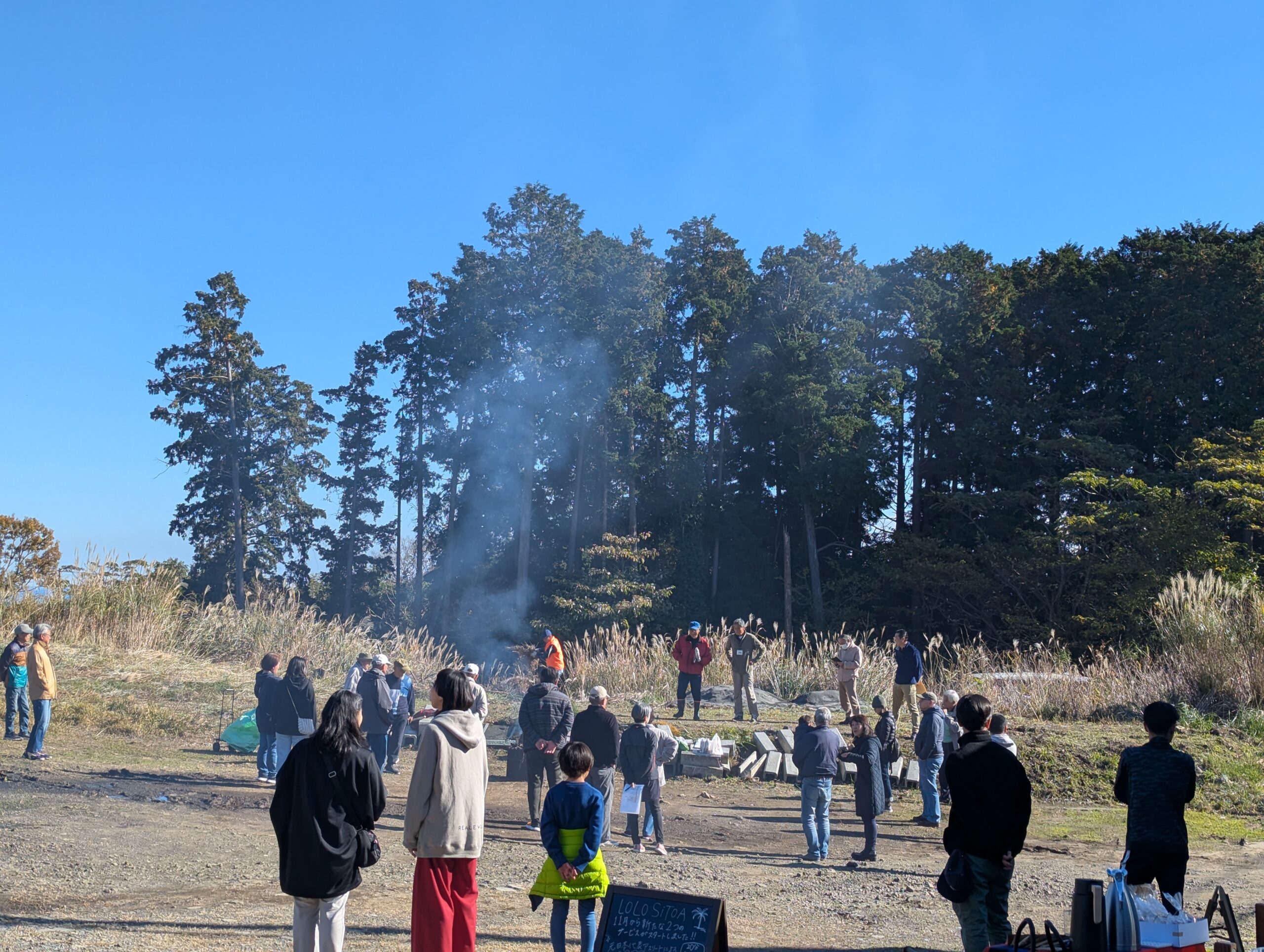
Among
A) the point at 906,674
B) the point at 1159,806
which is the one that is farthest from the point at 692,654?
the point at 1159,806

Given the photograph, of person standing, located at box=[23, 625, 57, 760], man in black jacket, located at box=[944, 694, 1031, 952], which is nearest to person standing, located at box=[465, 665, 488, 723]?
man in black jacket, located at box=[944, 694, 1031, 952]

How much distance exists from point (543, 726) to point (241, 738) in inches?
286

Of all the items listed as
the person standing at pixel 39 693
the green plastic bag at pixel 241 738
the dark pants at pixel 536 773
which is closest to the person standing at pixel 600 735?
the dark pants at pixel 536 773

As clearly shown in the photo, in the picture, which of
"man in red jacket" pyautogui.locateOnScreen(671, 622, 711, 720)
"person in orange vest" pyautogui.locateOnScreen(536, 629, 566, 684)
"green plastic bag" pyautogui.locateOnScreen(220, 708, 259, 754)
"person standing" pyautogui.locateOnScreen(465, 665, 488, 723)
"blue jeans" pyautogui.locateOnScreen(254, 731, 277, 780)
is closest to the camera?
"person standing" pyautogui.locateOnScreen(465, 665, 488, 723)

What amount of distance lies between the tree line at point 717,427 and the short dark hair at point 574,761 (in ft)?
94.9

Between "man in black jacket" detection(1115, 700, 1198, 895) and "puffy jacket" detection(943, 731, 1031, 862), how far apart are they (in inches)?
30.1

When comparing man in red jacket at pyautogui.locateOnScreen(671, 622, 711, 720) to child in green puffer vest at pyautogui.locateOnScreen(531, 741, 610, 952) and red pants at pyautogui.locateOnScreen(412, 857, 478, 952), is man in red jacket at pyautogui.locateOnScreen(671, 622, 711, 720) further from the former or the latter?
→ red pants at pyautogui.locateOnScreen(412, 857, 478, 952)

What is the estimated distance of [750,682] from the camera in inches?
719

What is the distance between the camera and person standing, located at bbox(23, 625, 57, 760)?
1366 cm

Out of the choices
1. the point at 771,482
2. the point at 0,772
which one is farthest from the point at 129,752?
the point at 771,482

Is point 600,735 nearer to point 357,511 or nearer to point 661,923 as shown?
point 661,923

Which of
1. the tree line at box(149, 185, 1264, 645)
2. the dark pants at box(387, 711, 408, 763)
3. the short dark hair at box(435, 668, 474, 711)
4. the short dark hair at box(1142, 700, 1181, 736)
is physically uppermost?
the tree line at box(149, 185, 1264, 645)

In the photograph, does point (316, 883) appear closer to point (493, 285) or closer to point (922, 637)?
point (922, 637)

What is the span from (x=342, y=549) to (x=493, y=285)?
12.2m
